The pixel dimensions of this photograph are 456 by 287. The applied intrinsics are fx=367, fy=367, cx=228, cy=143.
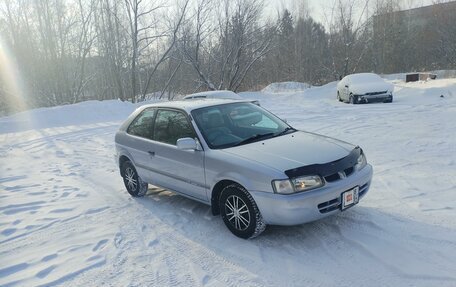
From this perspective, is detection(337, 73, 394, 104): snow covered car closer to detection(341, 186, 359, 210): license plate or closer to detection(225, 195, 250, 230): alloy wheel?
detection(341, 186, 359, 210): license plate

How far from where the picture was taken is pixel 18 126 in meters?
15.4

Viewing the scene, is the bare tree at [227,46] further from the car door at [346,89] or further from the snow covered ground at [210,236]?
the snow covered ground at [210,236]

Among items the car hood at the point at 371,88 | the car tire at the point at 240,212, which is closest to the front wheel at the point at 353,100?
the car hood at the point at 371,88

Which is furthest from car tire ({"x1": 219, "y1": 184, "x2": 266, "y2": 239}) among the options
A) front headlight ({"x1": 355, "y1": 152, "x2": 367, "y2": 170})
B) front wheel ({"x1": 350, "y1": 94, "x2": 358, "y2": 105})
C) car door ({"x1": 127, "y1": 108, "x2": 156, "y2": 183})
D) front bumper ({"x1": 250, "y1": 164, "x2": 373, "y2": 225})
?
front wheel ({"x1": 350, "y1": 94, "x2": 358, "y2": 105})

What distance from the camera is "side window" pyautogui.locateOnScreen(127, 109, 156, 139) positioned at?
5457 mm

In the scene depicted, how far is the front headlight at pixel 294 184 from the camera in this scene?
3670mm

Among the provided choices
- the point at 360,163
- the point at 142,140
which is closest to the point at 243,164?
the point at 360,163

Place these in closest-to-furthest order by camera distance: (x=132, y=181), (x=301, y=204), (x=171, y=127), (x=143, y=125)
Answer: (x=301, y=204) < (x=171, y=127) < (x=143, y=125) < (x=132, y=181)

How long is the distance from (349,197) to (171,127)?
251 centimetres

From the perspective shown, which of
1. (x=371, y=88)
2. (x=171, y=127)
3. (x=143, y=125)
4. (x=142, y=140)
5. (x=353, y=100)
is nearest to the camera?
(x=171, y=127)

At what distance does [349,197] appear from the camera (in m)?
3.92

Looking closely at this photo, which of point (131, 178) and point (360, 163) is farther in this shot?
point (131, 178)

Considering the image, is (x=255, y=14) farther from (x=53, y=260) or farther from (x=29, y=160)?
(x=53, y=260)

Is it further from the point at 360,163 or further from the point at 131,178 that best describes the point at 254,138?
the point at 131,178
